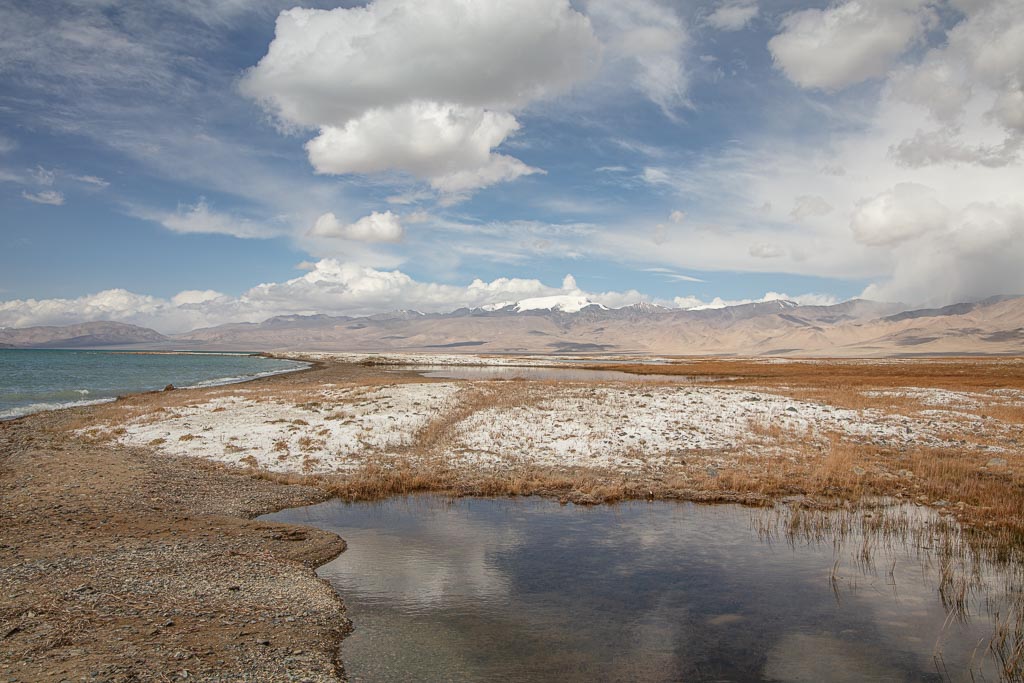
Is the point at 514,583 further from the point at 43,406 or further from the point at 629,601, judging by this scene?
the point at 43,406

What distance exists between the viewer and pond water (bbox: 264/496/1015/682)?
9672mm

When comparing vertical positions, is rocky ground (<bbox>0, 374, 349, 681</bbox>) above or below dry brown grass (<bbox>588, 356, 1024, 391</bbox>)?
below

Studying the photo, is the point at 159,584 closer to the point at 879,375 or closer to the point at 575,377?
the point at 575,377

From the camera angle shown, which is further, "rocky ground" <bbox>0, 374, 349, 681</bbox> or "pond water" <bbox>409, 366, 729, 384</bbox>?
"pond water" <bbox>409, 366, 729, 384</bbox>

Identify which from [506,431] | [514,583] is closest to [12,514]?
[514,583]

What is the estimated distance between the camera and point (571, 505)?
64.2 ft

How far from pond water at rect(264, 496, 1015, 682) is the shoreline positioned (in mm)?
1343

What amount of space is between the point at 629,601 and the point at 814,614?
3554 millimetres

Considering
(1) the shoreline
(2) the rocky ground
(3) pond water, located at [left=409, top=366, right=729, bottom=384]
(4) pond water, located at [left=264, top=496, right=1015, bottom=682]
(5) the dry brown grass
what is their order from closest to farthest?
(2) the rocky ground → (1) the shoreline → (4) pond water, located at [left=264, top=496, right=1015, bottom=682] → (5) the dry brown grass → (3) pond water, located at [left=409, top=366, right=729, bottom=384]

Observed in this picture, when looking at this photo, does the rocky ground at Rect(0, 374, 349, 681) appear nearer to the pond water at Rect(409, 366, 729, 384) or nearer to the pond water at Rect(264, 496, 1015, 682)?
the pond water at Rect(264, 496, 1015, 682)

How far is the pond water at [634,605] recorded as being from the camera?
9.67m

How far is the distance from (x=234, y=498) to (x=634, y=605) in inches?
545

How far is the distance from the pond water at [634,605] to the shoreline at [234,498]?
4.41 feet

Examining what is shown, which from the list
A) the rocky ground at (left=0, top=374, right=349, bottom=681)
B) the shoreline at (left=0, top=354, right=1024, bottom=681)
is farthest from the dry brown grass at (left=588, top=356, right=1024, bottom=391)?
the rocky ground at (left=0, top=374, right=349, bottom=681)
